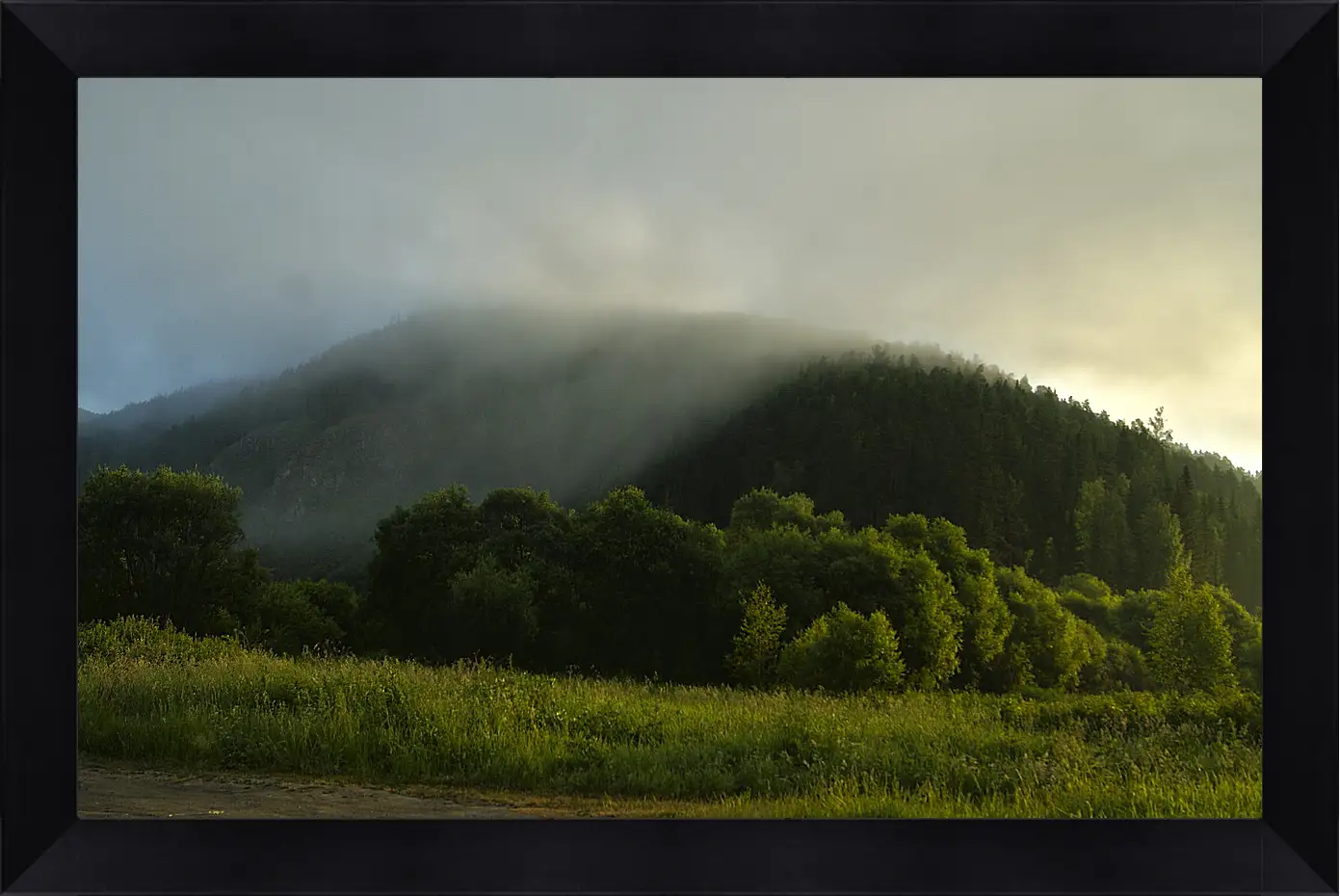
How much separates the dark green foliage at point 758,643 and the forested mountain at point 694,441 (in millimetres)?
952

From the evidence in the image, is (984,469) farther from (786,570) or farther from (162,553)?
(162,553)

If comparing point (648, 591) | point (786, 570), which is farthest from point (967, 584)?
point (648, 591)

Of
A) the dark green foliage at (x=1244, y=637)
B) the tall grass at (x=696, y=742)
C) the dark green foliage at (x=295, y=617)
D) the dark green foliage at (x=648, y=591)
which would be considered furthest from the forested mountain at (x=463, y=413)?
the dark green foliage at (x=1244, y=637)

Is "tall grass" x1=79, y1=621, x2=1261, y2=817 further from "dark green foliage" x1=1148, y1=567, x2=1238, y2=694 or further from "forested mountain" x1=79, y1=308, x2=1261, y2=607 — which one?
"forested mountain" x1=79, y1=308, x2=1261, y2=607

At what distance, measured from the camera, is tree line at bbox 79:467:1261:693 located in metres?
4.93

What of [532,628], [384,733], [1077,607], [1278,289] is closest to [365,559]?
[532,628]

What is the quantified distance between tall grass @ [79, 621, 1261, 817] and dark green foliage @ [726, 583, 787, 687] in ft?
1.54

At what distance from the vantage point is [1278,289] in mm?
2592

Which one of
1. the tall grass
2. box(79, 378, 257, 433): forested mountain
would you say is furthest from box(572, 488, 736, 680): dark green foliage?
box(79, 378, 257, 433): forested mountain

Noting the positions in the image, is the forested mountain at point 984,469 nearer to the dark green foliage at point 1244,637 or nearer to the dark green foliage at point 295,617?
the dark green foliage at point 1244,637

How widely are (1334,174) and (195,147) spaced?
5.98 meters

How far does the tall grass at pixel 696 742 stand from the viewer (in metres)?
3.25

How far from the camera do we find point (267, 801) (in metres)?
3.29
